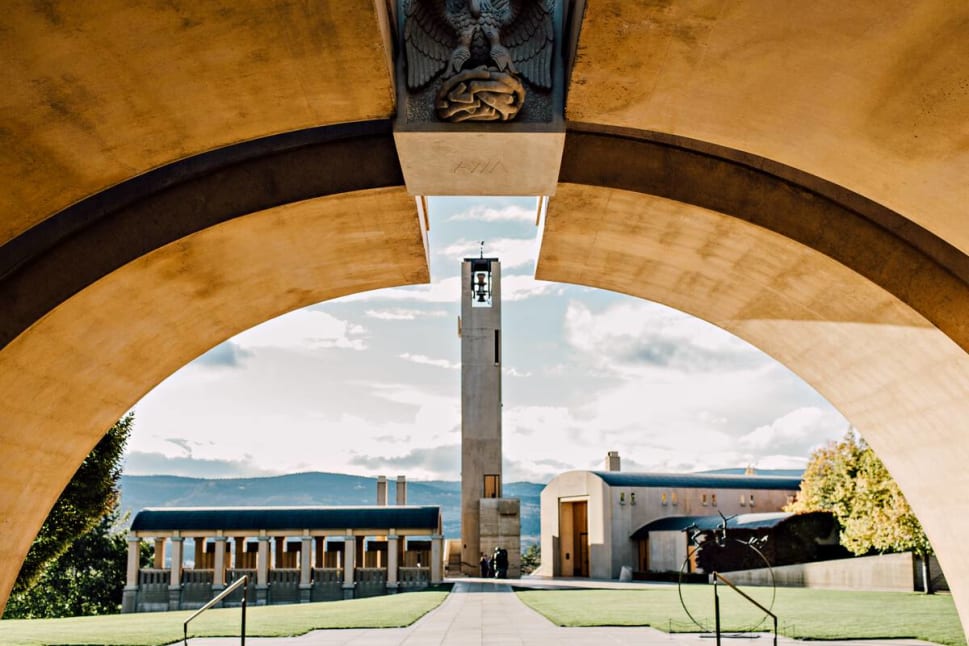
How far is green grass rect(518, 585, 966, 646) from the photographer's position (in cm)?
1541

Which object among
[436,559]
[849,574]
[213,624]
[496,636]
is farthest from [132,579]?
[849,574]

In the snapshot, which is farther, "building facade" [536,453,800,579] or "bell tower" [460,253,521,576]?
"building facade" [536,453,800,579]

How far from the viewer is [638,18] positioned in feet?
19.2

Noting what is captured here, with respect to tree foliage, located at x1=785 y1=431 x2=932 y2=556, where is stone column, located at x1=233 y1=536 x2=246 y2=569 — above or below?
below

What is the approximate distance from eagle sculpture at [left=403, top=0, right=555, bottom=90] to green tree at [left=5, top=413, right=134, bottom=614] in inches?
673

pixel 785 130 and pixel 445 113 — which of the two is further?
pixel 445 113

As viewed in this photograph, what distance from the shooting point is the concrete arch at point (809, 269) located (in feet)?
27.3

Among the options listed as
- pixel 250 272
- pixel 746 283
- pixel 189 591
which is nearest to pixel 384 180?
pixel 250 272

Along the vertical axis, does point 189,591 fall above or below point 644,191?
below

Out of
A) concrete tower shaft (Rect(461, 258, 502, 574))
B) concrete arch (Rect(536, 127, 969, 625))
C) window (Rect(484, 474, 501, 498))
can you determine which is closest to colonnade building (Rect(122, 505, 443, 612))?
concrete tower shaft (Rect(461, 258, 502, 574))

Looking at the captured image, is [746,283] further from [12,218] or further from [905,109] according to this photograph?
[12,218]

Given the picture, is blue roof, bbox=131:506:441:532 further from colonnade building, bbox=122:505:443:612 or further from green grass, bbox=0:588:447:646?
green grass, bbox=0:588:447:646

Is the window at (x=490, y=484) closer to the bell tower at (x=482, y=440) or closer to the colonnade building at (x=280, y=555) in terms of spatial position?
the bell tower at (x=482, y=440)

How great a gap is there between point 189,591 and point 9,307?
95.4 ft
